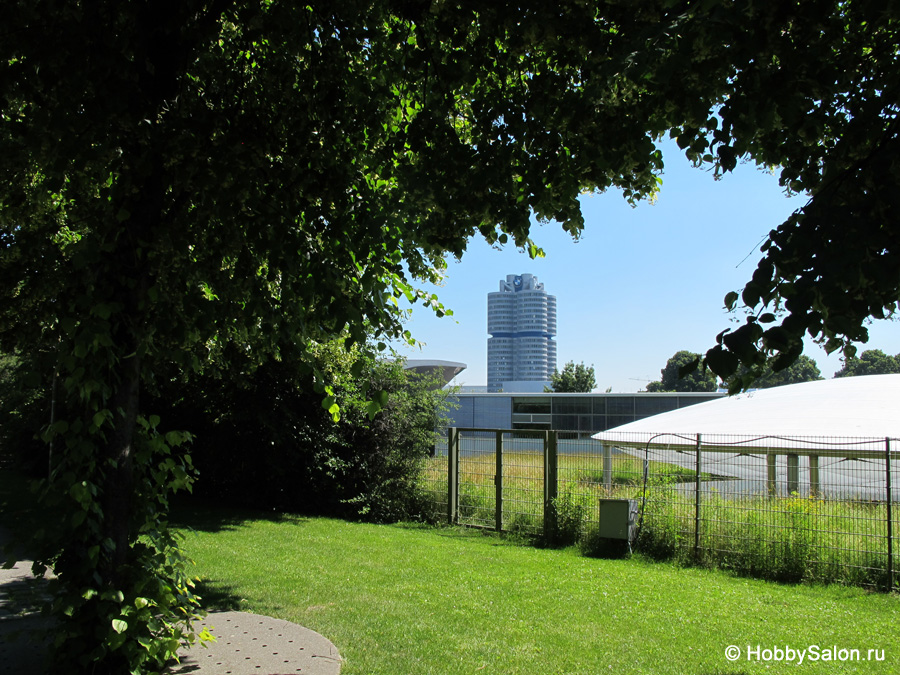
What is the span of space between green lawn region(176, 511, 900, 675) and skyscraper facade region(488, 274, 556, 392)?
183 meters

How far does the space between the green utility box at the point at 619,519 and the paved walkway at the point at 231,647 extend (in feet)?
19.7

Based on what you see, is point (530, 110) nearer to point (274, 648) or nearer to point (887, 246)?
point (887, 246)

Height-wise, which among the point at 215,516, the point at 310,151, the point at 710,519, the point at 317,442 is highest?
the point at 310,151

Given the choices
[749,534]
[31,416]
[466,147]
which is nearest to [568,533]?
[749,534]

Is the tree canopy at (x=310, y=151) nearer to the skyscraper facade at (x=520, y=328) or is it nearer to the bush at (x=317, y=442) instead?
the bush at (x=317, y=442)

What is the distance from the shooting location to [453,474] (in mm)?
12867

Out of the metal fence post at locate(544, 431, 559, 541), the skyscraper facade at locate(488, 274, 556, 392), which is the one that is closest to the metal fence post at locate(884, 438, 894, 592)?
the metal fence post at locate(544, 431, 559, 541)

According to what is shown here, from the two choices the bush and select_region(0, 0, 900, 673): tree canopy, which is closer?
select_region(0, 0, 900, 673): tree canopy

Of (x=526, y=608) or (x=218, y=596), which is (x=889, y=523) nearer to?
(x=526, y=608)

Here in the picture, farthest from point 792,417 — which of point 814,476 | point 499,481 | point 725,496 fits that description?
point 499,481

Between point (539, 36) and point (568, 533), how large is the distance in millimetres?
8840

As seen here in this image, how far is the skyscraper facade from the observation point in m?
192

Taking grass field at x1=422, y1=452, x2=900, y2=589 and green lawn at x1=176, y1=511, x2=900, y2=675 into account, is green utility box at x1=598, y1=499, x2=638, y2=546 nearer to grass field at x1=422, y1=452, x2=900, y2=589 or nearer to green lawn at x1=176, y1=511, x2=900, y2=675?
grass field at x1=422, y1=452, x2=900, y2=589

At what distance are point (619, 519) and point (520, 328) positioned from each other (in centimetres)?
Result: 18432
